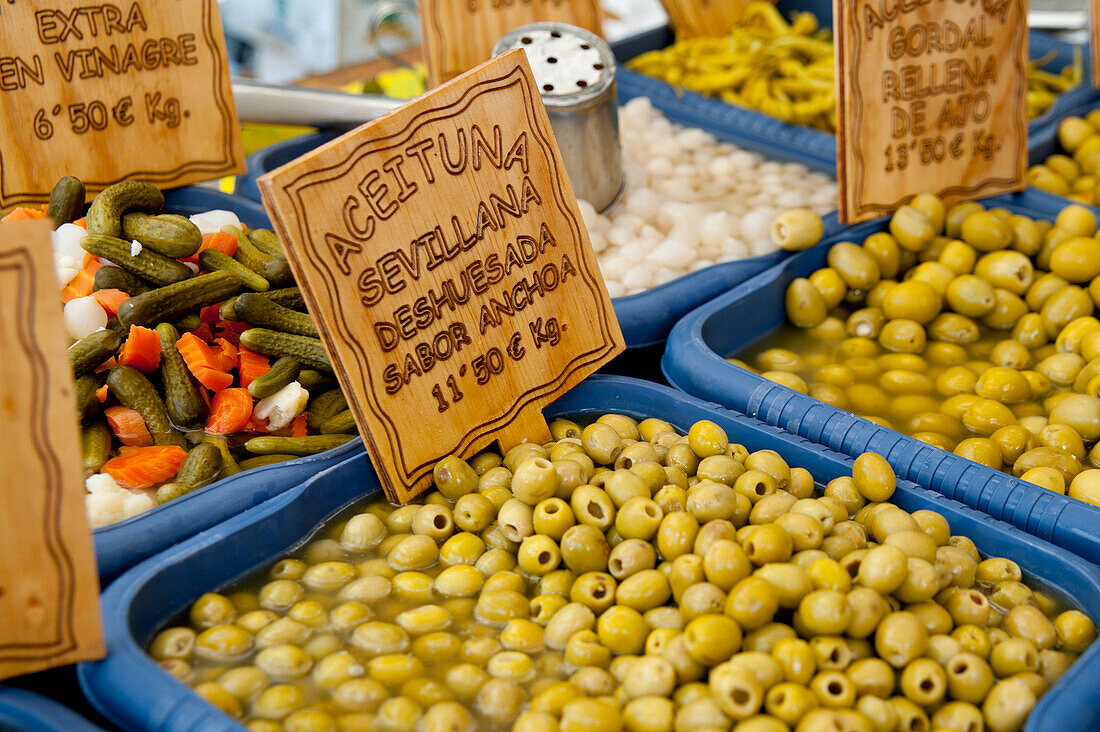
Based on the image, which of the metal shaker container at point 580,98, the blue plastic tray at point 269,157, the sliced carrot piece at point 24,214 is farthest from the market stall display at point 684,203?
the sliced carrot piece at point 24,214

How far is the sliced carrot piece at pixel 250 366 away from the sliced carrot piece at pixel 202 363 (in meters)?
0.03

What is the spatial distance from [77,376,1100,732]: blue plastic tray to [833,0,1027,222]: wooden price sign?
946 millimetres

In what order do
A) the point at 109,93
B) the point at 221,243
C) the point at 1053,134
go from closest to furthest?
the point at 221,243 → the point at 109,93 → the point at 1053,134

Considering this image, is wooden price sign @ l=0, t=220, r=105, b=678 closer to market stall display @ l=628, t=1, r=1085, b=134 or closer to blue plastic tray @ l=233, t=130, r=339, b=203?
blue plastic tray @ l=233, t=130, r=339, b=203

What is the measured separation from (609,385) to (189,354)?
0.83 m

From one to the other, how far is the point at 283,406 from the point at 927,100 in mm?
1855

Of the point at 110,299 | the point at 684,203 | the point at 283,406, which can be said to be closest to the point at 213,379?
the point at 283,406

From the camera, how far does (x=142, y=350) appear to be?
1749 millimetres

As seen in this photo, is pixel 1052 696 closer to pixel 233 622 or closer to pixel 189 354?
pixel 233 622

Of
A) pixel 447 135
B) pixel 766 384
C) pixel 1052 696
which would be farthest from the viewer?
pixel 766 384

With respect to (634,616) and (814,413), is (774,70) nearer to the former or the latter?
(814,413)

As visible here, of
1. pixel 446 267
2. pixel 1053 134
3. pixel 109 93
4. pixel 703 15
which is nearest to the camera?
pixel 446 267

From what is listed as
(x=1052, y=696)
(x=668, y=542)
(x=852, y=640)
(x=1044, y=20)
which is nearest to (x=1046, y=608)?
(x=1052, y=696)

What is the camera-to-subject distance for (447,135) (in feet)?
5.32
